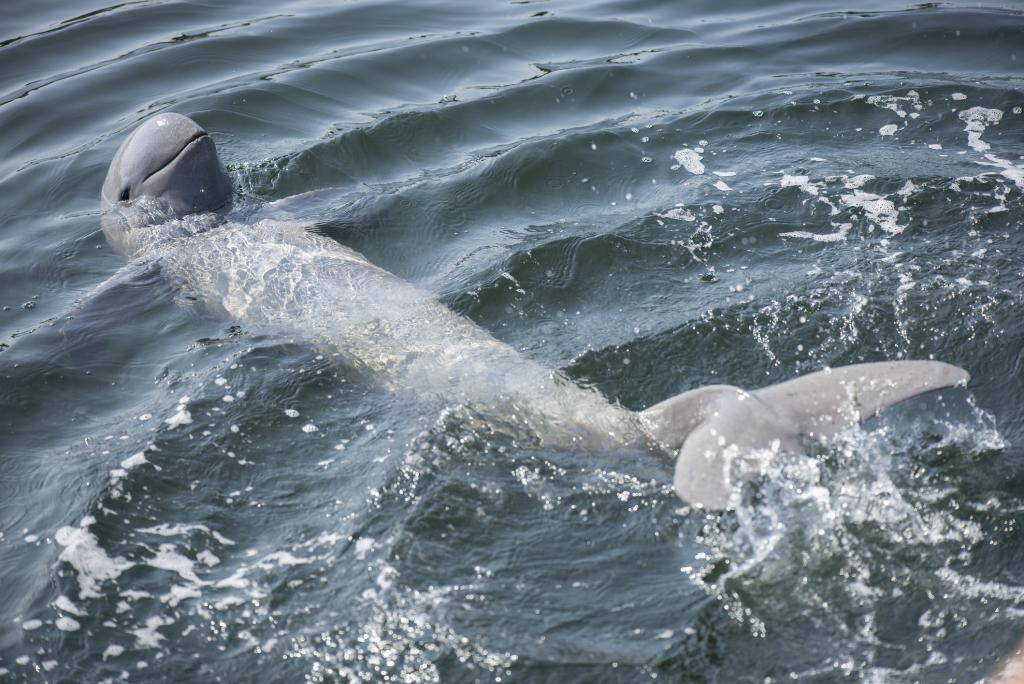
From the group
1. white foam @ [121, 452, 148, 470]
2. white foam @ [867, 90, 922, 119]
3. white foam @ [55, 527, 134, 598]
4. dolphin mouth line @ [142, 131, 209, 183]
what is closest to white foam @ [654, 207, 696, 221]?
white foam @ [867, 90, 922, 119]

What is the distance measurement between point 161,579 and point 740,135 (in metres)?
7.09

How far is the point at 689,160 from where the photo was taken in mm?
9828

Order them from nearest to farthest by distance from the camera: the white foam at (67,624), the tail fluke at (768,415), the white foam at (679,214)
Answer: the white foam at (67,624), the tail fluke at (768,415), the white foam at (679,214)

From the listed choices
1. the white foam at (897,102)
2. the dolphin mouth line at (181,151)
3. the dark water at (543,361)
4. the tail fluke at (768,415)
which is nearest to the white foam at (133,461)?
the dark water at (543,361)

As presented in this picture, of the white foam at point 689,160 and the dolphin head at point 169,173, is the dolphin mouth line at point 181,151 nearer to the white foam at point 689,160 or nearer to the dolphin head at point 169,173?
the dolphin head at point 169,173

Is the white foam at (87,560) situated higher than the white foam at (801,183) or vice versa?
the white foam at (801,183)

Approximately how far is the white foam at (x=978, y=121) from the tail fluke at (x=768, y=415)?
15.3ft

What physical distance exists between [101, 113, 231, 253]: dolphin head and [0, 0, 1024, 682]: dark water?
1.10 feet

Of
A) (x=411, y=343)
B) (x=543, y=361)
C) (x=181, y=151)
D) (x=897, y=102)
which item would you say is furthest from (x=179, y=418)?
(x=897, y=102)

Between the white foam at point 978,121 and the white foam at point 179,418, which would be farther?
the white foam at point 978,121

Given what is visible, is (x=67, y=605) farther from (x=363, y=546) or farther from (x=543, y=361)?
(x=543, y=361)

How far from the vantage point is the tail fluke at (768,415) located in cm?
529

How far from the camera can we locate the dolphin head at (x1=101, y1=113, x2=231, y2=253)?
28.9ft

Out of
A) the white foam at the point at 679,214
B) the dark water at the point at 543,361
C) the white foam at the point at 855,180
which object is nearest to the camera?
the dark water at the point at 543,361
